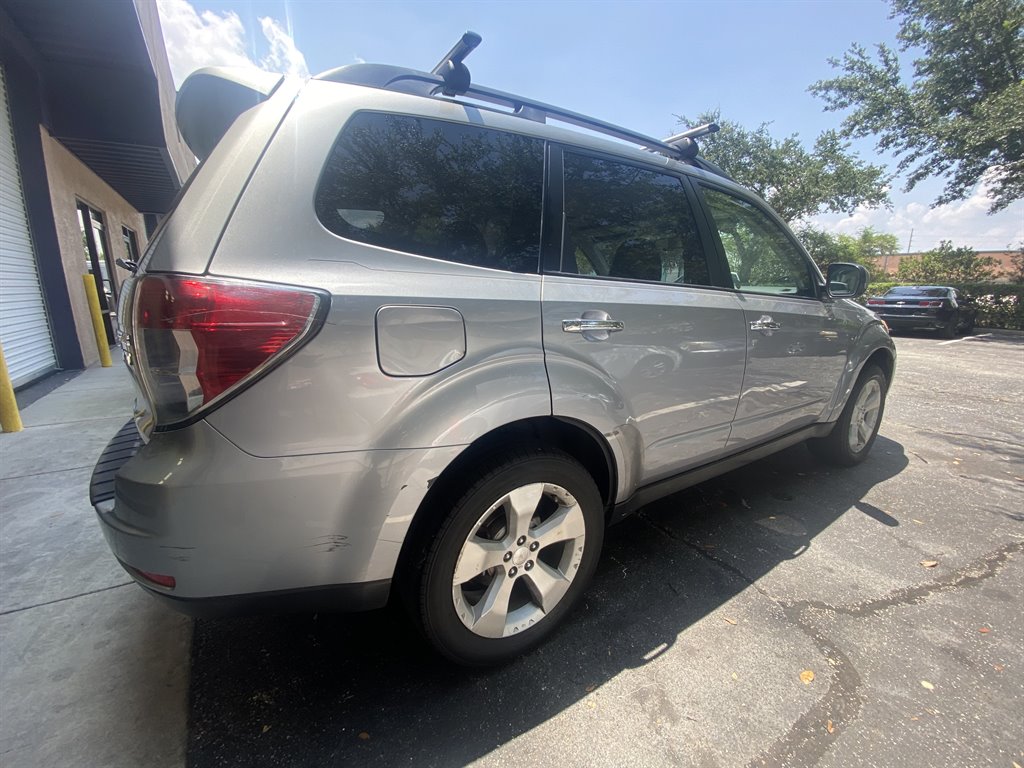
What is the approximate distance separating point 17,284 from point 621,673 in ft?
26.0

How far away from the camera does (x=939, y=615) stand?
217 cm

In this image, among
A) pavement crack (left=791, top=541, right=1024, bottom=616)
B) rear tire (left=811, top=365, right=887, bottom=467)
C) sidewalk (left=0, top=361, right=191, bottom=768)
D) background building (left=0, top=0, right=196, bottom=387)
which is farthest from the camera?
background building (left=0, top=0, right=196, bottom=387)

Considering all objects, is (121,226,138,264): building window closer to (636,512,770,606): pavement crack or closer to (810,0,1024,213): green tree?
(636,512,770,606): pavement crack

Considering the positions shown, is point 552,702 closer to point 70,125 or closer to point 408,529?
point 408,529

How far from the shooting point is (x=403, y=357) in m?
1.40

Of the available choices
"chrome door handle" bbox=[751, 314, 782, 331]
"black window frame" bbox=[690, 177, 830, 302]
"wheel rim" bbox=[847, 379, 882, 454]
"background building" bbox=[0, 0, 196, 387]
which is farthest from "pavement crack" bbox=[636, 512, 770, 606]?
"background building" bbox=[0, 0, 196, 387]

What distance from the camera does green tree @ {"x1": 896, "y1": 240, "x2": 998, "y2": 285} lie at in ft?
58.8

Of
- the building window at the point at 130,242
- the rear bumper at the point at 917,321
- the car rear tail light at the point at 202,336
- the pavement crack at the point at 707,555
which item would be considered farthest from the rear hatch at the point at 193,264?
the rear bumper at the point at 917,321

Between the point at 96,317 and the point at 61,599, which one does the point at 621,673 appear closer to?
the point at 61,599

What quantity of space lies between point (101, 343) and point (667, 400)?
8.42 meters

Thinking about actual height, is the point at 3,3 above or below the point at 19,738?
above

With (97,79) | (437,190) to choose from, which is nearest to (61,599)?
(437,190)

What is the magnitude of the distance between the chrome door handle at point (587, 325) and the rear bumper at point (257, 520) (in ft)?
2.01

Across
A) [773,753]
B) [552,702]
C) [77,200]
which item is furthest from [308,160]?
[77,200]
